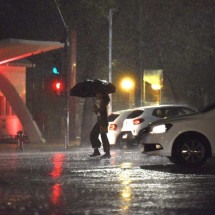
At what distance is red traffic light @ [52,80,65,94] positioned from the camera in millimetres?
28109

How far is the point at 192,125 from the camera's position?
15180 millimetres

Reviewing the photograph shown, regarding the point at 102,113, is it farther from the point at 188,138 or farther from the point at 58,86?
the point at 58,86

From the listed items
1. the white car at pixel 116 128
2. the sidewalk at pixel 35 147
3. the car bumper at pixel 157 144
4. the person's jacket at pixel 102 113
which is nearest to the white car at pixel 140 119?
the white car at pixel 116 128

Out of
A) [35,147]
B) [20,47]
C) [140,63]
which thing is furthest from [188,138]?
[140,63]

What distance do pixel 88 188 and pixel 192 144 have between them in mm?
4238

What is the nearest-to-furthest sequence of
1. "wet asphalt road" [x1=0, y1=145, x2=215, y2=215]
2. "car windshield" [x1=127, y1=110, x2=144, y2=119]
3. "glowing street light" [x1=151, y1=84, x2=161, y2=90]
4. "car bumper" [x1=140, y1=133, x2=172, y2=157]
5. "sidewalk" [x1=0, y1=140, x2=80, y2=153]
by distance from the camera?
1. "wet asphalt road" [x1=0, y1=145, x2=215, y2=215]
2. "car bumper" [x1=140, y1=133, x2=172, y2=157]
3. "car windshield" [x1=127, y1=110, x2=144, y2=119]
4. "sidewalk" [x1=0, y1=140, x2=80, y2=153]
5. "glowing street light" [x1=151, y1=84, x2=161, y2=90]

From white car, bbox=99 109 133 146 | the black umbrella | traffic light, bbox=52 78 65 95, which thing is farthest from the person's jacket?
traffic light, bbox=52 78 65 95

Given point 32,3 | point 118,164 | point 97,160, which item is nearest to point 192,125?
point 118,164

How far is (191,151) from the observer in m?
15.2

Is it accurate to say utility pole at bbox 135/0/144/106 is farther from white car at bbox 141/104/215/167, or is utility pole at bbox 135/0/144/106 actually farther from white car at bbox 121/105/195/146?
white car at bbox 141/104/215/167

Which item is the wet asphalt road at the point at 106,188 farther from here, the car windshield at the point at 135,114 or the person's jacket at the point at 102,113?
the car windshield at the point at 135,114

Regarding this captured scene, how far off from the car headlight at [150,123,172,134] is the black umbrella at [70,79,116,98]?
695cm

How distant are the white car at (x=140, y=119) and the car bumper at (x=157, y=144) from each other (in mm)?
7837

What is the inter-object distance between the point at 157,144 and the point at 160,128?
0.35 metres
